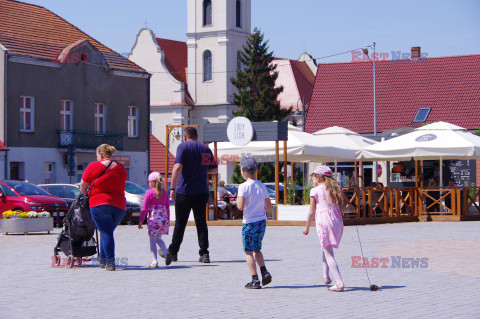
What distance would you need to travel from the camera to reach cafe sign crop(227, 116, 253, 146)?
81.6 feet

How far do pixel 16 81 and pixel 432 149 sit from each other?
25.0 meters

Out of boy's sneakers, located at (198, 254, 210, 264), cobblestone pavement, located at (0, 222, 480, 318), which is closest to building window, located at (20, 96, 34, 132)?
cobblestone pavement, located at (0, 222, 480, 318)

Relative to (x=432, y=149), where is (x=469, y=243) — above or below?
below

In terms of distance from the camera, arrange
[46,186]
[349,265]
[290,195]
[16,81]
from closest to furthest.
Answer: [349,265], [290,195], [46,186], [16,81]

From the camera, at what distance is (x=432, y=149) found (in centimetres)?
2597

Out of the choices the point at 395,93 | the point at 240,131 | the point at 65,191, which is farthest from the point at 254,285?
the point at 395,93

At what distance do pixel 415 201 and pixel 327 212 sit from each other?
16.3 m

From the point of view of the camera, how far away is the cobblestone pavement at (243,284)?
9.27 metres

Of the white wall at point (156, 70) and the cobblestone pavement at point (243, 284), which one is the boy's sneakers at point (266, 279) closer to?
the cobblestone pavement at point (243, 284)

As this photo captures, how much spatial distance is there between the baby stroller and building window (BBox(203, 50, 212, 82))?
72.5 meters

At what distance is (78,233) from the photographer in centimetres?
1383

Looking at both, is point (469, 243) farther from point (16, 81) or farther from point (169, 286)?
point (16, 81)

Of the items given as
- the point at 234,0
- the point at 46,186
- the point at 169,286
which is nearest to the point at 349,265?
the point at 169,286

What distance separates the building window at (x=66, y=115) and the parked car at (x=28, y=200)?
64.3 feet
